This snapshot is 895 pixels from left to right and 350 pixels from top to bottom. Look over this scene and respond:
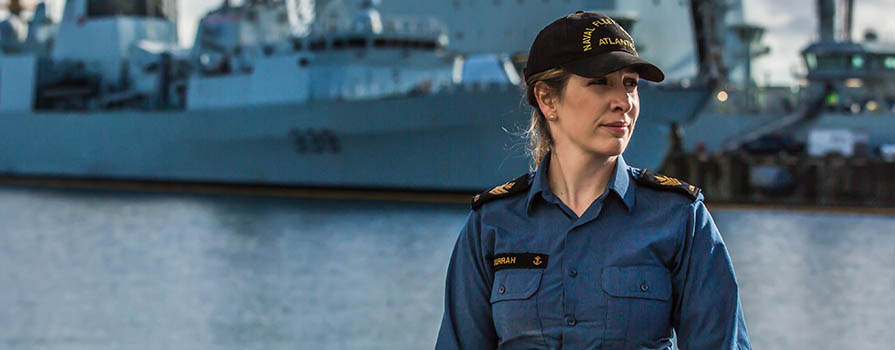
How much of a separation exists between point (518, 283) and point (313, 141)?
26.4m

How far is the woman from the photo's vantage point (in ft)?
6.43

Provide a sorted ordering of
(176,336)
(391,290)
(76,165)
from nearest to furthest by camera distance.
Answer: (176,336) → (391,290) → (76,165)

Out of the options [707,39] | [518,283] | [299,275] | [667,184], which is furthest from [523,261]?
[707,39]

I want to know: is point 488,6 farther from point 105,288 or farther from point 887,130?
point 105,288

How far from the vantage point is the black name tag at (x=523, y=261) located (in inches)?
78.6

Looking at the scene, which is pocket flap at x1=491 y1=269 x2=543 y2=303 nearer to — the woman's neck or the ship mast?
the woman's neck

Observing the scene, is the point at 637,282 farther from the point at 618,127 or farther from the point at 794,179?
the point at 794,179

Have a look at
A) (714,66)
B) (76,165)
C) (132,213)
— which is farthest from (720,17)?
(76,165)

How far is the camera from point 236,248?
20.2 meters

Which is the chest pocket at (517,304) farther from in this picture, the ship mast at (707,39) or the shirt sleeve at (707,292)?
the ship mast at (707,39)

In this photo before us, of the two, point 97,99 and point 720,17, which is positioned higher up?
point 720,17

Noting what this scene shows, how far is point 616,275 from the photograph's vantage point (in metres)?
1.94

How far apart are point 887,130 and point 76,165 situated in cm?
2268

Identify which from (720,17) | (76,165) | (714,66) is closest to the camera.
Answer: (714,66)
